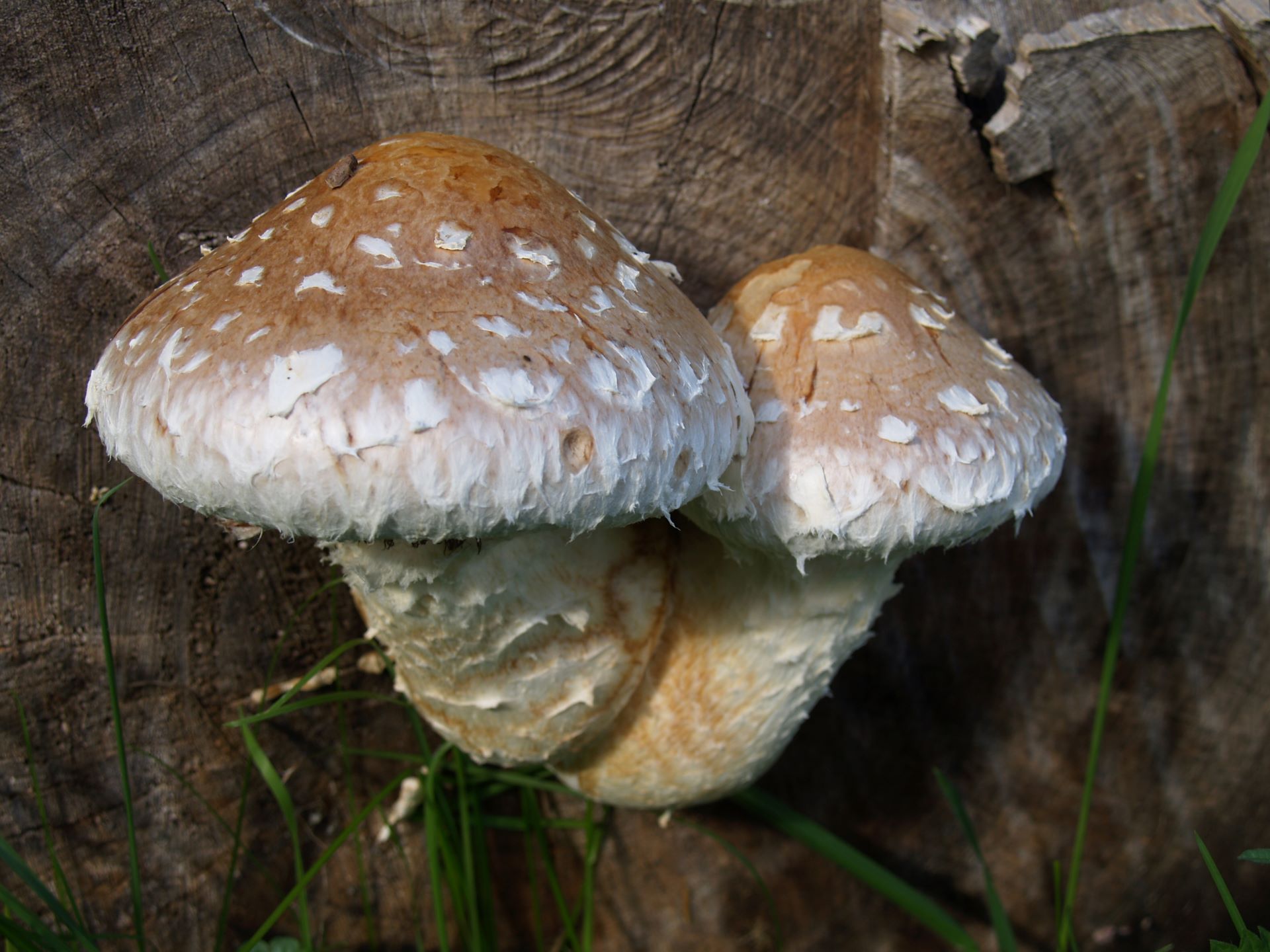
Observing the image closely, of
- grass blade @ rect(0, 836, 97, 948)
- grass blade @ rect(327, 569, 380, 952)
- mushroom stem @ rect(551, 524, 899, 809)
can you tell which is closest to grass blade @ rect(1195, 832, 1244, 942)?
mushroom stem @ rect(551, 524, 899, 809)

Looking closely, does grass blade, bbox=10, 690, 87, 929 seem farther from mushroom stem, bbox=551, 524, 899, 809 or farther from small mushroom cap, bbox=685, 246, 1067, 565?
small mushroom cap, bbox=685, 246, 1067, 565

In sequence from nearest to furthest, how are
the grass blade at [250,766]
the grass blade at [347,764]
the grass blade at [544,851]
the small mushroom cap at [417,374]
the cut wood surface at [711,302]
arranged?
1. the small mushroom cap at [417,374]
2. the cut wood surface at [711,302]
3. the grass blade at [250,766]
4. the grass blade at [347,764]
5. the grass blade at [544,851]

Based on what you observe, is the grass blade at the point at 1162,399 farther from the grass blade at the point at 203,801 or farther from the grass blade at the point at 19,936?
the grass blade at the point at 19,936

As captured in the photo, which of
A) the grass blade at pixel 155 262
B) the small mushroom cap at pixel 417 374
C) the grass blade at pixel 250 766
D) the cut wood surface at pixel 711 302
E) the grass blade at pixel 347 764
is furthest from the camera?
the grass blade at pixel 347 764

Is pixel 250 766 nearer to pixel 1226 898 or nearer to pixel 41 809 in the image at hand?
pixel 41 809

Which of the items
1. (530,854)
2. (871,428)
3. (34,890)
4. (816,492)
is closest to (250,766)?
(34,890)

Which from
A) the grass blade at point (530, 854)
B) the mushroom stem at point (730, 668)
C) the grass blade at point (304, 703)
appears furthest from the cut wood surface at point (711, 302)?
the mushroom stem at point (730, 668)

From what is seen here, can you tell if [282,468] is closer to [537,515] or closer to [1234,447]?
[537,515]

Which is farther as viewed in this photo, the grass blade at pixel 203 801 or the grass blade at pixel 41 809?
the grass blade at pixel 203 801
